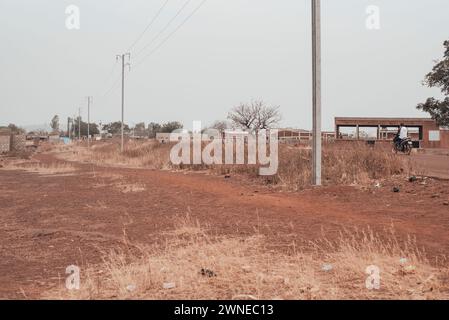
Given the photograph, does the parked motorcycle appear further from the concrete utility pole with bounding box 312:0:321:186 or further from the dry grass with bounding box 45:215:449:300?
the dry grass with bounding box 45:215:449:300

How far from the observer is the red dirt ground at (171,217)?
5.82 meters

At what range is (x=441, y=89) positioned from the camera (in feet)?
110

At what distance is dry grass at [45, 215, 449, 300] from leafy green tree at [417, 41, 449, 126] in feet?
101

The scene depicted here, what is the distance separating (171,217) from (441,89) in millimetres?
31109

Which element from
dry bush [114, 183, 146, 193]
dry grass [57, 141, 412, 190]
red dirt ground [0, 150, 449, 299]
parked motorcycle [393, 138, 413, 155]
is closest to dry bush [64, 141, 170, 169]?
dry bush [114, 183, 146, 193]

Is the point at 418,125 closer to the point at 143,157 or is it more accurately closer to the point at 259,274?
the point at 143,157

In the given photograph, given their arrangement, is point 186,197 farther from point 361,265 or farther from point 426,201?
point 361,265

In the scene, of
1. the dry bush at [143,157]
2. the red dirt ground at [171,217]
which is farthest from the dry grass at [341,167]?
the dry bush at [143,157]

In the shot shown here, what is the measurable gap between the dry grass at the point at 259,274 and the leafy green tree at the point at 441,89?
3077 centimetres

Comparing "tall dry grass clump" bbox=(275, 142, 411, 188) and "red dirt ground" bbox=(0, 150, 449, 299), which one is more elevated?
"tall dry grass clump" bbox=(275, 142, 411, 188)

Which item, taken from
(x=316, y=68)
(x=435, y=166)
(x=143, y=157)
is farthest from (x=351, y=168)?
(x=143, y=157)

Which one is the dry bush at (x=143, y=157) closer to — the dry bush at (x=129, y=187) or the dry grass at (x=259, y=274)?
the dry bush at (x=129, y=187)

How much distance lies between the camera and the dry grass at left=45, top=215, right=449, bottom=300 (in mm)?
4023

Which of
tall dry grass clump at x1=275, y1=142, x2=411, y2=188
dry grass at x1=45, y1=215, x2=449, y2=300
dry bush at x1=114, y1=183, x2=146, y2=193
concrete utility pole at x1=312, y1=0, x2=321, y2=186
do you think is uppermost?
concrete utility pole at x1=312, y1=0, x2=321, y2=186
